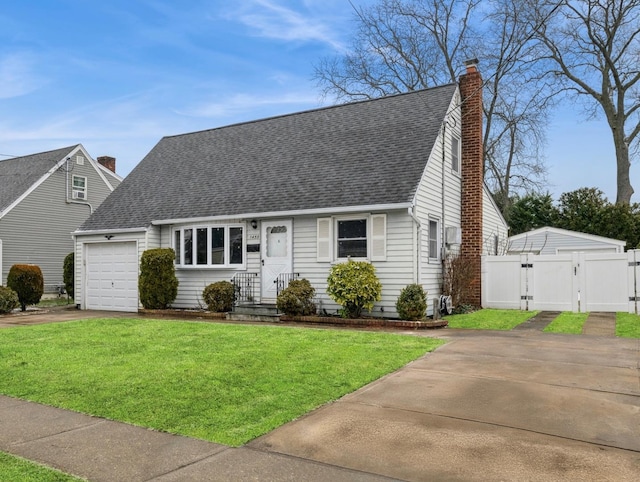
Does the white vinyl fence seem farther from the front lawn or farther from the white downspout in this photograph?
the front lawn

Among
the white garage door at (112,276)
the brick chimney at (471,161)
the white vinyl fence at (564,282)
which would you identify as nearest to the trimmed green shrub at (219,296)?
the white garage door at (112,276)

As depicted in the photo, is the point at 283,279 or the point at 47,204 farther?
the point at 47,204

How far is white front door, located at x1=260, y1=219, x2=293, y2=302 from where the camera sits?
1428 centimetres

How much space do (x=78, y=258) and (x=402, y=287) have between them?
1164 centimetres

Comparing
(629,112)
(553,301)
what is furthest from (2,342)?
(629,112)

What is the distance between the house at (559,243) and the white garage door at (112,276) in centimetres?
1505

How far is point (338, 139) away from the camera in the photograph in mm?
16141

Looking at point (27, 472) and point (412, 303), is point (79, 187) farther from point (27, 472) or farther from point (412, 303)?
point (27, 472)

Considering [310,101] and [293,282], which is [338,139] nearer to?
[293,282]

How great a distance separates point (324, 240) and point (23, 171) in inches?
729

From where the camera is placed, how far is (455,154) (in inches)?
626

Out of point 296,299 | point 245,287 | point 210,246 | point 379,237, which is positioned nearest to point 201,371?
point 296,299

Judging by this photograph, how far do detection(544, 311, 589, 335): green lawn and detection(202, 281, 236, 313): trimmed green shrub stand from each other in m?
Answer: 8.08

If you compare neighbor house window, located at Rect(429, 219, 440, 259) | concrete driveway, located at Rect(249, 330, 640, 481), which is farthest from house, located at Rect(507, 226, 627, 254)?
concrete driveway, located at Rect(249, 330, 640, 481)
